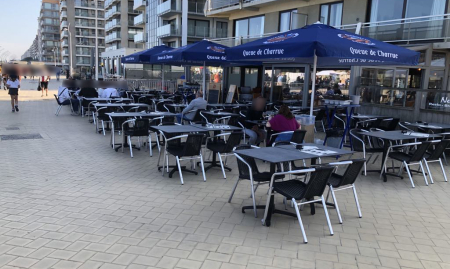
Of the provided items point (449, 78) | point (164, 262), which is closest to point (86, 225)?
point (164, 262)

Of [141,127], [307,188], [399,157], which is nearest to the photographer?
[307,188]

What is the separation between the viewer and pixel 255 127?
A: 8375 millimetres

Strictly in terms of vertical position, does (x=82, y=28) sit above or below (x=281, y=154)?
above

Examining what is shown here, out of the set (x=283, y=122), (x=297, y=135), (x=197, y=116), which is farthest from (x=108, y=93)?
(x=297, y=135)

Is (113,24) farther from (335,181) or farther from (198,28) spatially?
(335,181)

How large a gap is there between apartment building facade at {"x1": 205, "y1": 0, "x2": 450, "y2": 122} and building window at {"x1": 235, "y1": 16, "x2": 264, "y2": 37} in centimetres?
121

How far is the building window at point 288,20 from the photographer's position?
57.7 feet

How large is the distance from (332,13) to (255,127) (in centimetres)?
1091

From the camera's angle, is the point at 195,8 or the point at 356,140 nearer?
the point at 356,140

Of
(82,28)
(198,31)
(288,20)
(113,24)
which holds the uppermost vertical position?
(82,28)

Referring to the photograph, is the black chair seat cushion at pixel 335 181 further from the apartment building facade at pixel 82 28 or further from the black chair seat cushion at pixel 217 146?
the apartment building facade at pixel 82 28

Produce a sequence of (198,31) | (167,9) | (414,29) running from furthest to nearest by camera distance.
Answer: (167,9) < (198,31) < (414,29)

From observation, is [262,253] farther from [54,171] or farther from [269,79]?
[269,79]

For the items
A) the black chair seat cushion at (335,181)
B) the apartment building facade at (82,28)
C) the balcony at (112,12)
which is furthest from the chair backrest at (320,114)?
the apartment building facade at (82,28)
